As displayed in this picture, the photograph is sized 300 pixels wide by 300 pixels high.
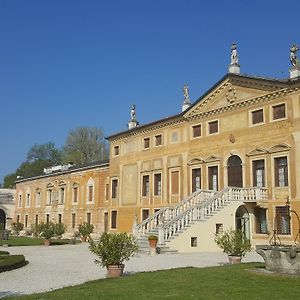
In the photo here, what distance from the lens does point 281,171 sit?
25703mm

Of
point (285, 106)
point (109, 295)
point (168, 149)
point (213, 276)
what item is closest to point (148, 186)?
point (168, 149)

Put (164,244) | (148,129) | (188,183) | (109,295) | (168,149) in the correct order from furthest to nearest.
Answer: (148,129) → (168,149) → (188,183) → (164,244) → (109,295)

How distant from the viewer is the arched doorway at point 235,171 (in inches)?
1105

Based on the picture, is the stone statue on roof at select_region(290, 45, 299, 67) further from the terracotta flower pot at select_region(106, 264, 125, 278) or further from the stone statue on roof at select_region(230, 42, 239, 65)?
the terracotta flower pot at select_region(106, 264, 125, 278)

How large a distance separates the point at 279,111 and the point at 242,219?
6995 millimetres

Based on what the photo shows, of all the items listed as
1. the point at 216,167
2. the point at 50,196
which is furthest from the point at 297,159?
the point at 50,196

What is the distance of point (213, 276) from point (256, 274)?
1228mm

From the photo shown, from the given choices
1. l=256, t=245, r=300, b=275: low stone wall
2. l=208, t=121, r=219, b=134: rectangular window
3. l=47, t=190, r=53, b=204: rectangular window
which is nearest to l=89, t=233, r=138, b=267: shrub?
l=256, t=245, r=300, b=275: low stone wall

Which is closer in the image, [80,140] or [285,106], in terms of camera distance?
[285,106]

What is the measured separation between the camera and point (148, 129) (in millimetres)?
36531

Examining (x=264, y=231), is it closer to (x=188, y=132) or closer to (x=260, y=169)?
(x=260, y=169)

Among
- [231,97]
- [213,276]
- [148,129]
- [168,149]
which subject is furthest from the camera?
[148,129]

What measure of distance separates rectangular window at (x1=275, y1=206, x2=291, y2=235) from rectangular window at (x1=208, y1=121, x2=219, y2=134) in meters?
7.38

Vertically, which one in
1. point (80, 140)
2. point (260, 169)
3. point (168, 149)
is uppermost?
point (80, 140)
